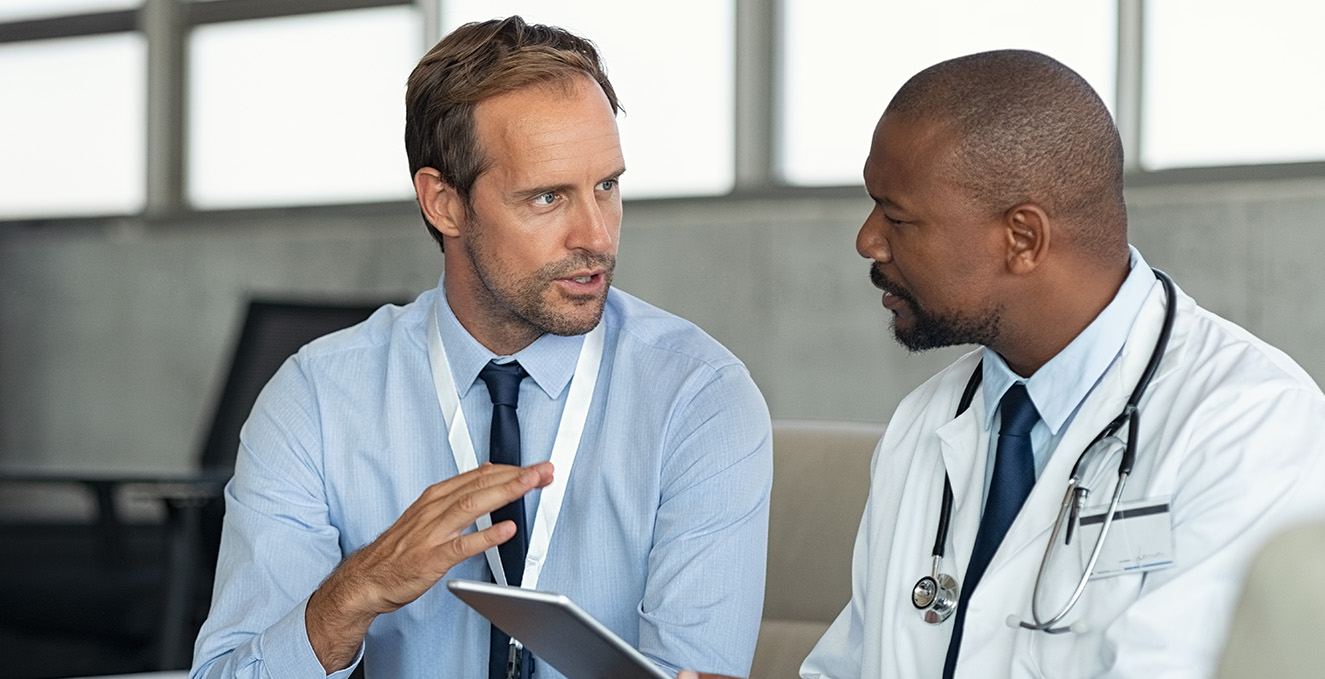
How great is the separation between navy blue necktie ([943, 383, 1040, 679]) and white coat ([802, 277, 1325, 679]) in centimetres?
2

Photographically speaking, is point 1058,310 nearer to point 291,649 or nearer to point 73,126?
point 291,649

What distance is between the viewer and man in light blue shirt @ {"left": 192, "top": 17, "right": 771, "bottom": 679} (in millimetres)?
1751

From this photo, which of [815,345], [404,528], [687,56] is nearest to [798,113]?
[687,56]

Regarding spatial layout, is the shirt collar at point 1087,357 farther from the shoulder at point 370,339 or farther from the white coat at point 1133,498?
the shoulder at point 370,339

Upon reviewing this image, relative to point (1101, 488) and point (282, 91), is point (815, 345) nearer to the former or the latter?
point (282, 91)

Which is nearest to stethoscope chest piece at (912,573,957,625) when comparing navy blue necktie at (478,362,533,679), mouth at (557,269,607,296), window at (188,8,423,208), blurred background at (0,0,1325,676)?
navy blue necktie at (478,362,533,679)

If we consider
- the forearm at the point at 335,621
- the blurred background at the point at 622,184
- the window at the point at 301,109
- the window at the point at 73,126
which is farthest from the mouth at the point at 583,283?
the window at the point at 73,126

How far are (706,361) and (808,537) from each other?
0.42 metres

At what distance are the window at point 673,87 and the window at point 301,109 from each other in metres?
0.90

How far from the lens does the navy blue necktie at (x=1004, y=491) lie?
59.8 inches

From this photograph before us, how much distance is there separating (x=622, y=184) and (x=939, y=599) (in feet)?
11.9

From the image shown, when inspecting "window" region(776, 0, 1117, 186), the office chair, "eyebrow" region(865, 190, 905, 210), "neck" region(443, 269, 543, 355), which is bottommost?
the office chair

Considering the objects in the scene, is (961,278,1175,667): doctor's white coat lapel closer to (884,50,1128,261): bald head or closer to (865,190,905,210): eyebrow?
(884,50,1128,261): bald head

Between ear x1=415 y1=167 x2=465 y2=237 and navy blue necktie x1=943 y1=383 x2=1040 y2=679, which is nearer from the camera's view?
navy blue necktie x1=943 y1=383 x2=1040 y2=679
